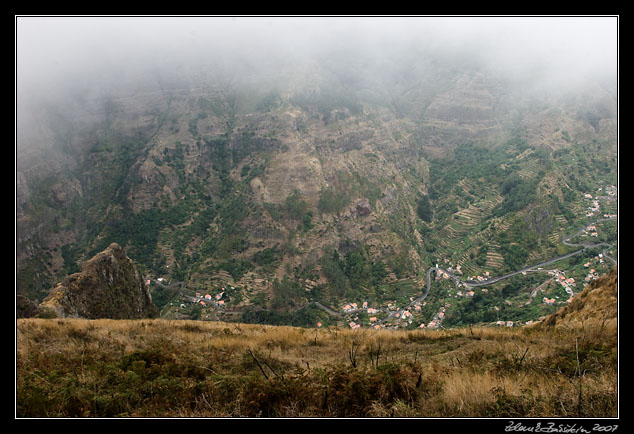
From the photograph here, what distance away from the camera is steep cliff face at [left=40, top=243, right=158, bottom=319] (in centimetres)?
1616

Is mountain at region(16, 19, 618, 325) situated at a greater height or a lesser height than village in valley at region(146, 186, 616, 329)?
greater

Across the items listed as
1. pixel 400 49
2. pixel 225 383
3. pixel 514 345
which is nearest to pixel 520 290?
pixel 514 345

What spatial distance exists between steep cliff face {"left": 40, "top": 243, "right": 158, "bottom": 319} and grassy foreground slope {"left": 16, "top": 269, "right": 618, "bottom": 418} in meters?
9.07

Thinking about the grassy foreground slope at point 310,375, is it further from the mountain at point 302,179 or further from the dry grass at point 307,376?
the mountain at point 302,179

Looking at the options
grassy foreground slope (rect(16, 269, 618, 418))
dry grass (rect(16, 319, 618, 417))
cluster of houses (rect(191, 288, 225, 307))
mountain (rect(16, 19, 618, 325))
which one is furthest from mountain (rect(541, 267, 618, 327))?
cluster of houses (rect(191, 288, 225, 307))

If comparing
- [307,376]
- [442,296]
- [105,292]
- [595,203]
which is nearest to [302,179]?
[442,296]

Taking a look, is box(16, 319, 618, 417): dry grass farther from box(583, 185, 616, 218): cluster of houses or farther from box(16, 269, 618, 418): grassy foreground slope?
box(583, 185, 616, 218): cluster of houses

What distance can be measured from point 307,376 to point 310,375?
797mm

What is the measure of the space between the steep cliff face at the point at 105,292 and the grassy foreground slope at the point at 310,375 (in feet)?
29.8

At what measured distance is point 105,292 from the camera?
60.4 feet

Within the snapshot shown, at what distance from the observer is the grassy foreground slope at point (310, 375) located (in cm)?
458

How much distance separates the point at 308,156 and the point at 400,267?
1640 inches

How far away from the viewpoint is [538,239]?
87.3 meters

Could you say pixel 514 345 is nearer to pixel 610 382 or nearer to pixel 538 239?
pixel 610 382
